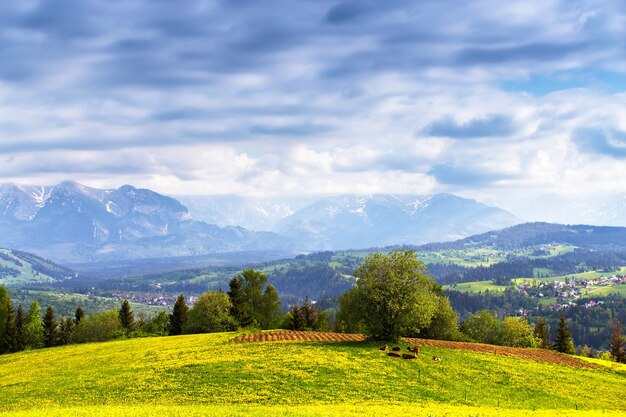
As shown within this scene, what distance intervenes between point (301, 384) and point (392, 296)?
24.2 m

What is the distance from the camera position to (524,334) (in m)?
143

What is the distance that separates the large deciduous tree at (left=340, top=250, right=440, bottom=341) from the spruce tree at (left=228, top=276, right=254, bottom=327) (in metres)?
64.8

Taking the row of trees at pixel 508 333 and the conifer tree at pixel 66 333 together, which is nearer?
the row of trees at pixel 508 333

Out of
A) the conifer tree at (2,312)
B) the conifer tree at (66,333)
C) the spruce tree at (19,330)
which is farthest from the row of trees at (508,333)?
the conifer tree at (2,312)

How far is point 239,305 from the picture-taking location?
135500 mm

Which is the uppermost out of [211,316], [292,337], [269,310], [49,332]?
[292,337]

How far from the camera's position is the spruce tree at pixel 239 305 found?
440 ft

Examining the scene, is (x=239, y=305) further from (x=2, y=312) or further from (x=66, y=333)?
(x=2, y=312)

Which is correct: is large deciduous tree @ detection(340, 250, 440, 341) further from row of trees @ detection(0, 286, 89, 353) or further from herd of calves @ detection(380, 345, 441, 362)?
row of trees @ detection(0, 286, 89, 353)

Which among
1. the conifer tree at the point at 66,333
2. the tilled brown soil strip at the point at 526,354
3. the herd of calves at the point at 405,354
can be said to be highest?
the herd of calves at the point at 405,354

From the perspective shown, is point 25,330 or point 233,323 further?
point 25,330

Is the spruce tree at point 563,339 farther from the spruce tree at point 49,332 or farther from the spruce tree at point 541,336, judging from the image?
the spruce tree at point 49,332

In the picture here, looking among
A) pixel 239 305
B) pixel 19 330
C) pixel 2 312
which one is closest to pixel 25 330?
pixel 19 330

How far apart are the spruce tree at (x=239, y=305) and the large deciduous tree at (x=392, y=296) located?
64759 millimetres
